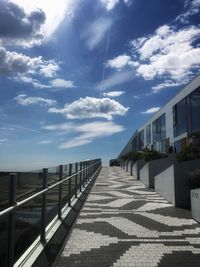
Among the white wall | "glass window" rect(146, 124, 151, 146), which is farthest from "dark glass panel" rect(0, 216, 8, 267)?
"glass window" rect(146, 124, 151, 146)

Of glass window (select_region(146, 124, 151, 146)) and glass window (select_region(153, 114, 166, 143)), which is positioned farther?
glass window (select_region(146, 124, 151, 146))

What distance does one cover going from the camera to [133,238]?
7.05m

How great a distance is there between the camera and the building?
112 feet

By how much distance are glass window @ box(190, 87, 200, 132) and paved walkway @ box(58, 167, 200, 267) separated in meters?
23.1

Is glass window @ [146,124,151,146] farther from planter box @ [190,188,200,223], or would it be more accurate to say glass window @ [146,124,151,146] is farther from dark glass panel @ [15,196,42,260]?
dark glass panel @ [15,196,42,260]

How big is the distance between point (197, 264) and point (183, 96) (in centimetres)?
3357

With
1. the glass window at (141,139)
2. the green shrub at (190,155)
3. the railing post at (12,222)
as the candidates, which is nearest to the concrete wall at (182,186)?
the green shrub at (190,155)

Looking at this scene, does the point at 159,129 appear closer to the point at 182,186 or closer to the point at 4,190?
the point at 182,186

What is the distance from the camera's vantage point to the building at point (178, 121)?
Result: 112ft

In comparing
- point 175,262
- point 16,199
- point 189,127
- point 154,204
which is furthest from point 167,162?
point 189,127

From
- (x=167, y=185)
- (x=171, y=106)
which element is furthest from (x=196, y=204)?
(x=171, y=106)

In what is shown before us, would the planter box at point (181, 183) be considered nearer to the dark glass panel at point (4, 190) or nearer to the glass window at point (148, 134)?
the dark glass panel at point (4, 190)

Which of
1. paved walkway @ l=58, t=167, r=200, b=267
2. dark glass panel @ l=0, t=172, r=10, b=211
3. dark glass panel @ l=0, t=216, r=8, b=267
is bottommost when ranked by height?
paved walkway @ l=58, t=167, r=200, b=267

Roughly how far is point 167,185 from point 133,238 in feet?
19.8
